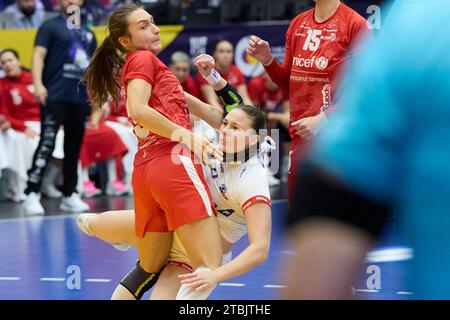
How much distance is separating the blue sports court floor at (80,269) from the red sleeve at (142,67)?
1386mm

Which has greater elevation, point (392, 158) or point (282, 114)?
point (392, 158)

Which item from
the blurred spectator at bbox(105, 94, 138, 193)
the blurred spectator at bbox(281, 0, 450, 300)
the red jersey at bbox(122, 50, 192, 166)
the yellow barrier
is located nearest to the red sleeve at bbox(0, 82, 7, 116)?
the yellow barrier

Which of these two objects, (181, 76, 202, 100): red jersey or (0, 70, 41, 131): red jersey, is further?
(181, 76, 202, 100): red jersey

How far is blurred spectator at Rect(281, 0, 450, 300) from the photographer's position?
1.25 meters

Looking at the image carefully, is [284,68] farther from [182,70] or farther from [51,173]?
[51,173]

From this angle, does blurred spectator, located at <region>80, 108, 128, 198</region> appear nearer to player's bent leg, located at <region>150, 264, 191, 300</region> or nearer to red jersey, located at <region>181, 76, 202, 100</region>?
red jersey, located at <region>181, 76, 202, 100</region>

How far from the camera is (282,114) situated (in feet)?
34.6

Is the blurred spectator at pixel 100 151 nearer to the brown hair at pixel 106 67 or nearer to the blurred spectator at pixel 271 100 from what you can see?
the blurred spectator at pixel 271 100

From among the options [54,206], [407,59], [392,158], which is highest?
[407,59]

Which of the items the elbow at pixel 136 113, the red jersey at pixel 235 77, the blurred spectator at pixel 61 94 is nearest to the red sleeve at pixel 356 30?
the elbow at pixel 136 113

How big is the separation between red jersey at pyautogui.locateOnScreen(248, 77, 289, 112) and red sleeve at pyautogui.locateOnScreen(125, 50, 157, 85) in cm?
672

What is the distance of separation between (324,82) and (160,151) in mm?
1067
